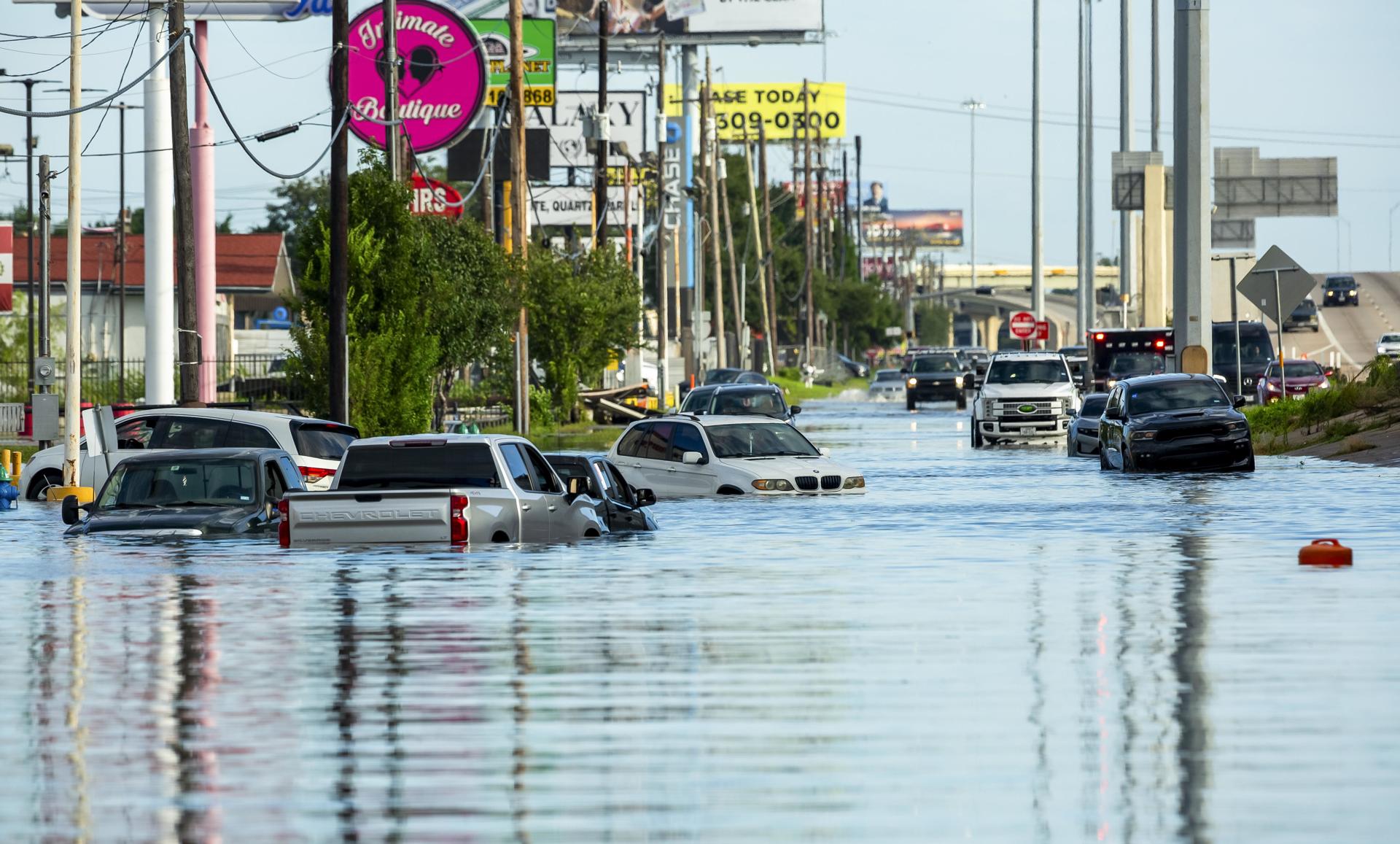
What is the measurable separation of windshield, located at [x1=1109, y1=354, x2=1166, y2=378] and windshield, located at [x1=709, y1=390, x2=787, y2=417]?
54.2 ft

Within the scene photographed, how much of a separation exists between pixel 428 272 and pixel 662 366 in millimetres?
27315

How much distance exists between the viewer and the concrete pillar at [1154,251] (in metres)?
75.1

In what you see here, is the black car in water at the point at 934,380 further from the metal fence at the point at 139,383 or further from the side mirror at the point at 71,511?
the side mirror at the point at 71,511

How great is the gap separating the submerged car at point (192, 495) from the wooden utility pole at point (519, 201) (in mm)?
24303

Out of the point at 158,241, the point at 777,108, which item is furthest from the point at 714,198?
the point at 777,108

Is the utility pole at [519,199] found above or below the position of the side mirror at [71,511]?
above

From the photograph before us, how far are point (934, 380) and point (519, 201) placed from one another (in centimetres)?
3047

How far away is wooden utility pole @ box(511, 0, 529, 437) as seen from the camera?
48.1m

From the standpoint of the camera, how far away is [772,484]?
29547mm

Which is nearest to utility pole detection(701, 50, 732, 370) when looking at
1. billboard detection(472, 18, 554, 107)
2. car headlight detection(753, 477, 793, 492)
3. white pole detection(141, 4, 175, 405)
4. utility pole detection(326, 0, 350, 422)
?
billboard detection(472, 18, 554, 107)

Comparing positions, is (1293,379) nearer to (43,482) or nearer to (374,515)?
(43,482)

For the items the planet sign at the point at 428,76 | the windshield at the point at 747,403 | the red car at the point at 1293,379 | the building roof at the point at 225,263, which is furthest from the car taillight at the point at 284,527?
the building roof at the point at 225,263

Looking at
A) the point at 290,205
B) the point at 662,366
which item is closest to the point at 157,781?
the point at 662,366

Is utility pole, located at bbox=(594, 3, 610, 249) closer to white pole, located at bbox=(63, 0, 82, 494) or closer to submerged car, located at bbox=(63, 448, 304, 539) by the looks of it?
white pole, located at bbox=(63, 0, 82, 494)
